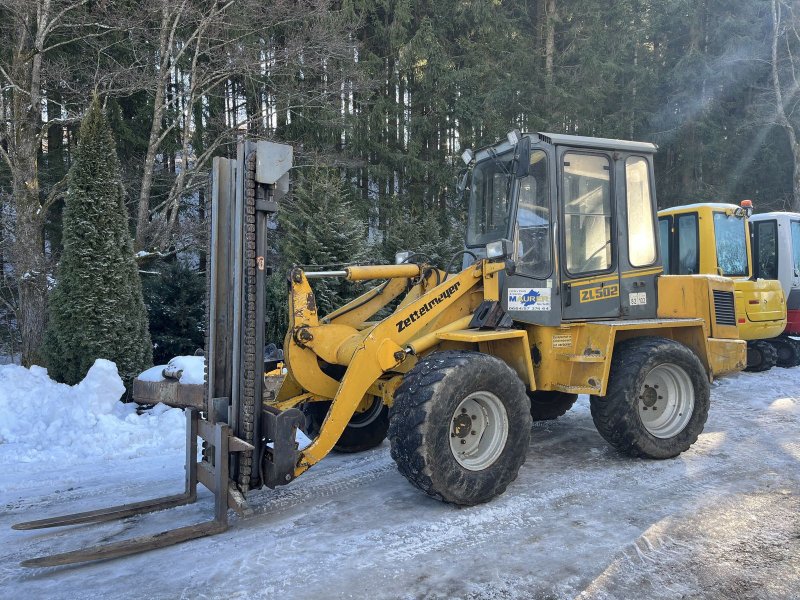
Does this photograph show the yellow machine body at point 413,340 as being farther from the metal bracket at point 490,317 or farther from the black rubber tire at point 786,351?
the black rubber tire at point 786,351

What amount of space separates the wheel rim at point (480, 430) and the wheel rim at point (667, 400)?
1757 mm

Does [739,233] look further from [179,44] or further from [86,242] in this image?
[179,44]

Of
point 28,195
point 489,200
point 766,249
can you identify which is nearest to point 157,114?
point 28,195

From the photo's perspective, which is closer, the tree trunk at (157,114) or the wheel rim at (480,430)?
the wheel rim at (480,430)

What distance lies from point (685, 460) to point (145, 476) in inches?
190

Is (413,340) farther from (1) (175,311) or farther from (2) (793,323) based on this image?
(2) (793,323)

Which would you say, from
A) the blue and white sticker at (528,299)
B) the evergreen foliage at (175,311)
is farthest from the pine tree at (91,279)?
the blue and white sticker at (528,299)

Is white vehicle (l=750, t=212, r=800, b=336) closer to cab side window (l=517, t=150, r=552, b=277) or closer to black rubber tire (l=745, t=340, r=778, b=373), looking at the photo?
black rubber tire (l=745, t=340, r=778, b=373)

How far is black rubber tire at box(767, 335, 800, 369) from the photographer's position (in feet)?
37.3

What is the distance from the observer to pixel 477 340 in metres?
4.61

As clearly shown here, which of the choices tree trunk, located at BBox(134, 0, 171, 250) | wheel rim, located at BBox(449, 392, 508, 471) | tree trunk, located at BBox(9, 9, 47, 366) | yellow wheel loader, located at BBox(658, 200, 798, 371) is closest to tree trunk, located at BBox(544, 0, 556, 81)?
yellow wheel loader, located at BBox(658, 200, 798, 371)

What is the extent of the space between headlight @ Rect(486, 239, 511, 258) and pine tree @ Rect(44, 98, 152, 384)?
582 cm

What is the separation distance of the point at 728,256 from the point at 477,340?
24.8 feet

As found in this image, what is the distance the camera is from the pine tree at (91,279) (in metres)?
8.30
